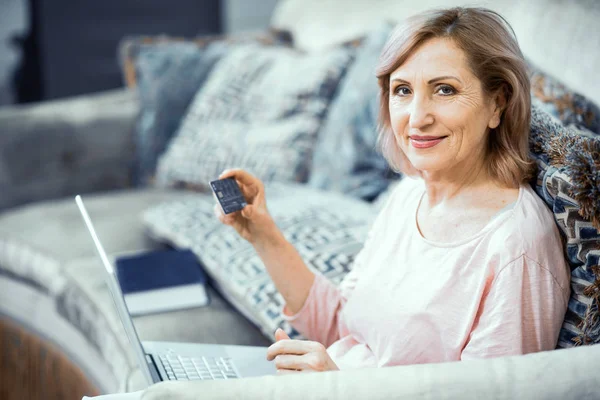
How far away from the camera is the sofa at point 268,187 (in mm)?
712

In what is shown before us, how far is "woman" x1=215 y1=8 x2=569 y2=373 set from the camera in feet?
2.74

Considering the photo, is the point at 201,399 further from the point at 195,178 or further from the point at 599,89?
the point at 195,178

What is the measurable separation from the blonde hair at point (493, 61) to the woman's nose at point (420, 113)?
64 millimetres

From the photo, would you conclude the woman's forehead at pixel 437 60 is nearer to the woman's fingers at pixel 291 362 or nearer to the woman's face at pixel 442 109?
the woman's face at pixel 442 109

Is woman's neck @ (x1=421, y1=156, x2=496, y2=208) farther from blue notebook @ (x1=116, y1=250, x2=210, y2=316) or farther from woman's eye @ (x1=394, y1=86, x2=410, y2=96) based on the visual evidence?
blue notebook @ (x1=116, y1=250, x2=210, y2=316)

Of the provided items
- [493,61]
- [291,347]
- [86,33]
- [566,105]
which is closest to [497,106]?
[493,61]

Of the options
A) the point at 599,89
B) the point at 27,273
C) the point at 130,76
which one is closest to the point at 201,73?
the point at 130,76

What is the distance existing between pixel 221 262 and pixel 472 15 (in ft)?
2.45

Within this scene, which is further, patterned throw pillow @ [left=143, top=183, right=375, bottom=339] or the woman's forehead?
patterned throw pillow @ [left=143, top=183, right=375, bottom=339]

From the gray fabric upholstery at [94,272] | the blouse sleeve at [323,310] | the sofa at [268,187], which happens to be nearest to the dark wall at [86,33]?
the sofa at [268,187]

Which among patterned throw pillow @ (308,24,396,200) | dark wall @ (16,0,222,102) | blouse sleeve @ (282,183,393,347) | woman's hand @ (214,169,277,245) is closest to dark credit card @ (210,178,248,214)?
woman's hand @ (214,169,277,245)

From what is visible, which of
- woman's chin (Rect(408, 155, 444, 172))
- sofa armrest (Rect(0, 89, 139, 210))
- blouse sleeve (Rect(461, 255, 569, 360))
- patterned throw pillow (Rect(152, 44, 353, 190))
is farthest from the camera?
sofa armrest (Rect(0, 89, 139, 210))

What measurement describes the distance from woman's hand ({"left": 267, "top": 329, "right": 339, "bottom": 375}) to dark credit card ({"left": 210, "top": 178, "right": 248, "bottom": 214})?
30 centimetres

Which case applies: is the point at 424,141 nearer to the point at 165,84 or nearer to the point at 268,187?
the point at 268,187
